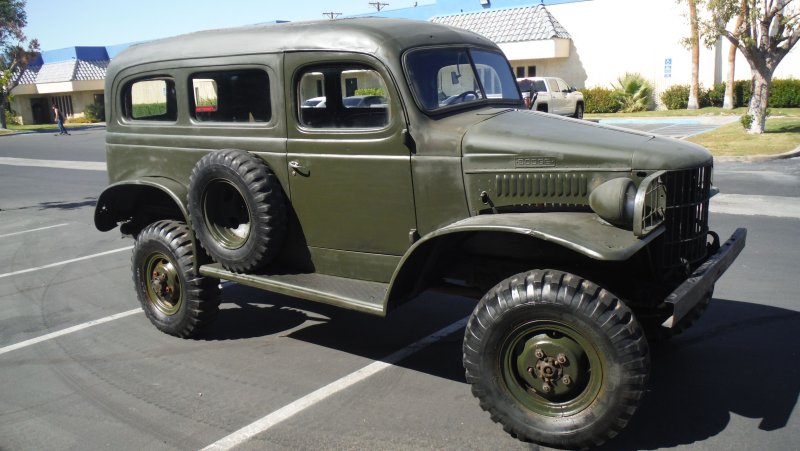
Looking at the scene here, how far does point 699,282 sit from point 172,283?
3.82 m

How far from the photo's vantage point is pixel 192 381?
4582 mm

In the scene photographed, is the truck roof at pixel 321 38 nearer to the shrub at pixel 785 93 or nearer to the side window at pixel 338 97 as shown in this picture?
the side window at pixel 338 97

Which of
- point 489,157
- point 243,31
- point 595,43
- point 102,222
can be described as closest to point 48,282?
point 102,222

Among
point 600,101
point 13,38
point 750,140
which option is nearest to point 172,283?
point 750,140

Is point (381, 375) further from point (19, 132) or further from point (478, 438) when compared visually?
point (19, 132)

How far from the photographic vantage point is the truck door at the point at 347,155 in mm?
4207

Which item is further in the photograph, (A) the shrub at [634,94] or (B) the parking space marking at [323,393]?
(A) the shrub at [634,94]

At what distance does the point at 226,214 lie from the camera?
489 centimetres

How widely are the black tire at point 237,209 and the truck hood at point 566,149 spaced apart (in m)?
1.38

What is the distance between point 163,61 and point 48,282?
11.0ft

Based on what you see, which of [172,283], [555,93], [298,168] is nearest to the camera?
[298,168]

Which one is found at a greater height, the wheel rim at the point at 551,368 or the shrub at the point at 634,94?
the shrub at the point at 634,94

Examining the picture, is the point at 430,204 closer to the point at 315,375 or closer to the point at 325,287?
the point at 325,287

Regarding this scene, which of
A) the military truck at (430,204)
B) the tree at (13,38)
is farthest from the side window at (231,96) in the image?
the tree at (13,38)
